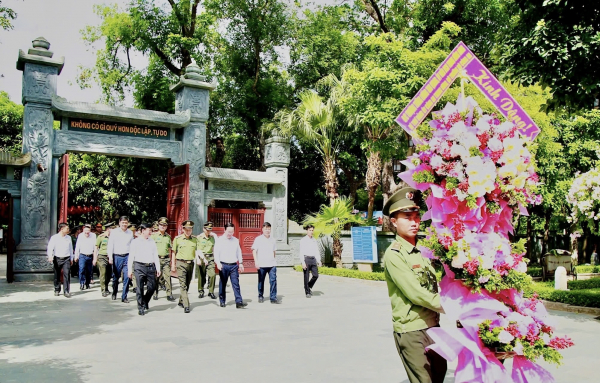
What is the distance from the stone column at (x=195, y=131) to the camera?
631 inches

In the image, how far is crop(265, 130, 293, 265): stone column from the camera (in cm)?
1820

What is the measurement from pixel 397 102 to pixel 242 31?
10.4m

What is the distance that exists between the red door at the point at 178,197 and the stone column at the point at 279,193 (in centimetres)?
334

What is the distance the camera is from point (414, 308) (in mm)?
3473

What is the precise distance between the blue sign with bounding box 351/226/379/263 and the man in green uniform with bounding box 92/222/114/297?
26.1ft

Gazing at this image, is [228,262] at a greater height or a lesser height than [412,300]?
lesser

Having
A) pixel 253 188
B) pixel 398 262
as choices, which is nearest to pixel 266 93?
pixel 253 188

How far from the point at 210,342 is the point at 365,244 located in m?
11.0

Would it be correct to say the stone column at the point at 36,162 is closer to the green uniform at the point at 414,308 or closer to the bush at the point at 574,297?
the bush at the point at 574,297

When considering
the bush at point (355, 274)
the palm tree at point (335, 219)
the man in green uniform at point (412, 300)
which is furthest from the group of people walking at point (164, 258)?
the man in green uniform at point (412, 300)

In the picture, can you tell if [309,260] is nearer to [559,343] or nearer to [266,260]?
[266,260]

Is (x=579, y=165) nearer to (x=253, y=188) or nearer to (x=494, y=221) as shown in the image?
(x=253, y=188)

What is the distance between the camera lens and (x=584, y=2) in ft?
23.7

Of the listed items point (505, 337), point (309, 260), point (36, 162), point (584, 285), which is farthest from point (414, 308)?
point (36, 162)
